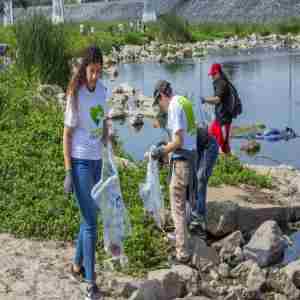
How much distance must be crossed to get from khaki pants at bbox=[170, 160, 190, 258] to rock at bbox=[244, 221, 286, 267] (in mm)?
666

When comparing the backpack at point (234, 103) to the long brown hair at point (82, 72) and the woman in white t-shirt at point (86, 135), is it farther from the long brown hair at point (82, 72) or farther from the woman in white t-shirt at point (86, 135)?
the long brown hair at point (82, 72)

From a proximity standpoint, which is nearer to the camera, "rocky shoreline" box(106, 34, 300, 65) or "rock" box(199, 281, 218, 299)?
"rock" box(199, 281, 218, 299)

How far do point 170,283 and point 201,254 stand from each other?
3.63 ft

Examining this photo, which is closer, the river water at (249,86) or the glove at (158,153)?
the glove at (158,153)

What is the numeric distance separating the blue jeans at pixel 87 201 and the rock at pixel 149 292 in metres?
0.37

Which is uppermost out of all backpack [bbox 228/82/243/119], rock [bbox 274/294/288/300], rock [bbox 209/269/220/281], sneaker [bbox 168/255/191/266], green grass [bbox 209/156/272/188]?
backpack [bbox 228/82/243/119]

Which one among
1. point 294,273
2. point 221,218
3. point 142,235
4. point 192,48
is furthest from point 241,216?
point 192,48

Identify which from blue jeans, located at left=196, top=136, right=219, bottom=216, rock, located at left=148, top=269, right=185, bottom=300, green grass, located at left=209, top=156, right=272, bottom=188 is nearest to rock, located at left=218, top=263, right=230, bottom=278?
rock, located at left=148, top=269, right=185, bottom=300

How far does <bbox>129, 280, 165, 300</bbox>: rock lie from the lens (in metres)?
5.91

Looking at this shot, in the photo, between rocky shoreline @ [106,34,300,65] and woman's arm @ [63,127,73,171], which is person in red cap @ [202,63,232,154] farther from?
rocky shoreline @ [106,34,300,65]

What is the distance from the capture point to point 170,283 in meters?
Answer: 6.38

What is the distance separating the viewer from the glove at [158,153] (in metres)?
7.16

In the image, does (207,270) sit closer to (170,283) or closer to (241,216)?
(170,283)

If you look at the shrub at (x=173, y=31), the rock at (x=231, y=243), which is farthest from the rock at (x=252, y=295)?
the shrub at (x=173, y=31)
